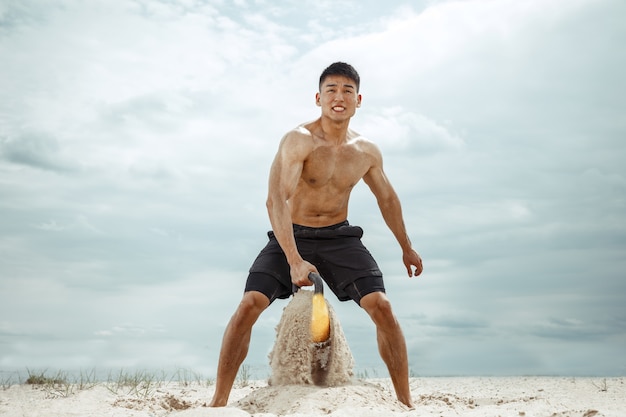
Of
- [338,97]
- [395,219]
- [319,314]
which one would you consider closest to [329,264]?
[319,314]

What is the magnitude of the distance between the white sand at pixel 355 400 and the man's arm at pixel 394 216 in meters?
1.10

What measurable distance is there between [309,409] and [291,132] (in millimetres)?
2177

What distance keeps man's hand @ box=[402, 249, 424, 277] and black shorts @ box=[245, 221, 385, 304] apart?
2.02 feet

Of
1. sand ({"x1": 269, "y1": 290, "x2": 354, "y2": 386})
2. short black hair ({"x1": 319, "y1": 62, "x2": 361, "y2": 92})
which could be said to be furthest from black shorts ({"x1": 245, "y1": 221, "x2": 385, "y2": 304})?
short black hair ({"x1": 319, "y1": 62, "x2": 361, "y2": 92})

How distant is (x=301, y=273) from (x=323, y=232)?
65cm

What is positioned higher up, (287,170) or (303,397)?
(287,170)

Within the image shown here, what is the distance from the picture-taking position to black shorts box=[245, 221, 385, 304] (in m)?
5.21

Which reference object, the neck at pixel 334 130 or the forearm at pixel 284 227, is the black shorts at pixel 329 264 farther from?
the neck at pixel 334 130

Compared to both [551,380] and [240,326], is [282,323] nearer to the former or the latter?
[240,326]

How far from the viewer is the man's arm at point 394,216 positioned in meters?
5.89

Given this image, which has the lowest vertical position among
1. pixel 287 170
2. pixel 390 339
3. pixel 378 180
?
pixel 390 339

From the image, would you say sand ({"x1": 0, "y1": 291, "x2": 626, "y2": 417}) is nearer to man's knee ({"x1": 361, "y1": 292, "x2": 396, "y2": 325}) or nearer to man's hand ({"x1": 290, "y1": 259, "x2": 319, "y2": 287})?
man's knee ({"x1": 361, "y1": 292, "x2": 396, "y2": 325})

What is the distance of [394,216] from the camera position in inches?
234

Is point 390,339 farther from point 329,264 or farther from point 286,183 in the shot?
point 286,183
